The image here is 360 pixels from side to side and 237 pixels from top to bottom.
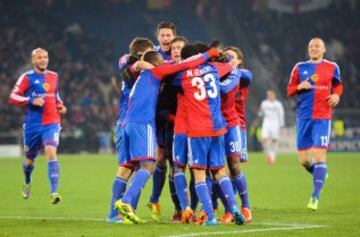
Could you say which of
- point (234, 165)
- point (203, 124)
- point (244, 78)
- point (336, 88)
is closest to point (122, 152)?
point (203, 124)

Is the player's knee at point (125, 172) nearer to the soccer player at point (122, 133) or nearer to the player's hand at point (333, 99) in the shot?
the soccer player at point (122, 133)

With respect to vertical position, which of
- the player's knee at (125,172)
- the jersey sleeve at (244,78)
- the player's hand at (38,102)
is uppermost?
the jersey sleeve at (244,78)

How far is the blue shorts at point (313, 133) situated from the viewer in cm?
1470

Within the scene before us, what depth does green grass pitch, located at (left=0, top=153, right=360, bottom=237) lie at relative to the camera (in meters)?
11.1

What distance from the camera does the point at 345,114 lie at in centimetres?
3731

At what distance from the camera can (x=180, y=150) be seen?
1202 cm

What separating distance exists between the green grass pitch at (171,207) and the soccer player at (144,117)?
1.97 ft

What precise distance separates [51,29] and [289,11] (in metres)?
11.1

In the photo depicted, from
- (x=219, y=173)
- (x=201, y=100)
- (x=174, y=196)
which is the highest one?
(x=201, y=100)

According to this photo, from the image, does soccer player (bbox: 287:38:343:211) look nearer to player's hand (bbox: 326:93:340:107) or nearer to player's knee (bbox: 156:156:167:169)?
player's hand (bbox: 326:93:340:107)

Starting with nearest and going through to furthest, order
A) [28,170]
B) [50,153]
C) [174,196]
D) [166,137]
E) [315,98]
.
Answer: [166,137]
[174,196]
[315,98]
[50,153]
[28,170]

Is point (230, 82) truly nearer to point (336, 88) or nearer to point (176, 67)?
point (176, 67)

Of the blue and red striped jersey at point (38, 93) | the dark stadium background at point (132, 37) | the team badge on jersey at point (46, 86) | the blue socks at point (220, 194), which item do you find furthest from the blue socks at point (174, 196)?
the dark stadium background at point (132, 37)

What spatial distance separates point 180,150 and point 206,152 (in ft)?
1.62
